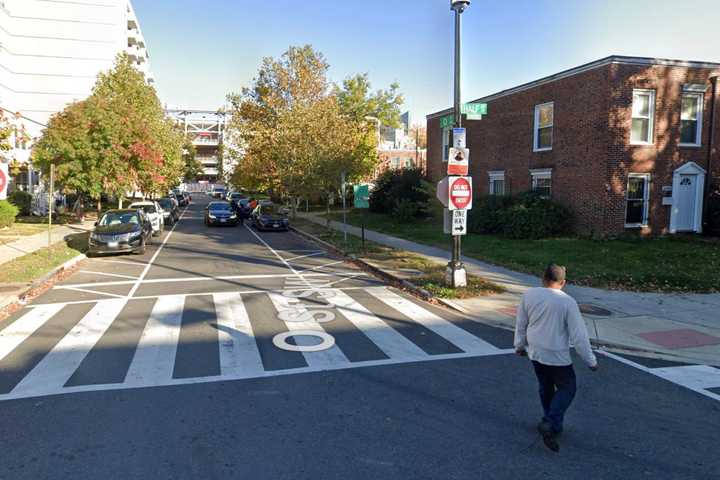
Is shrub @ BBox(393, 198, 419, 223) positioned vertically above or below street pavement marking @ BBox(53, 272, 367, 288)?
above

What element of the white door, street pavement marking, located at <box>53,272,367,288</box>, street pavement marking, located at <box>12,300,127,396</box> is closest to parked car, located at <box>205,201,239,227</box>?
street pavement marking, located at <box>53,272,367,288</box>

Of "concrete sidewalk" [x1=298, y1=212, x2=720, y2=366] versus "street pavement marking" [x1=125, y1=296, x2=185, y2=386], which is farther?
"concrete sidewalk" [x1=298, y1=212, x2=720, y2=366]

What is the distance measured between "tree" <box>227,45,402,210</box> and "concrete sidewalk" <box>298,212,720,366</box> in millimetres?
13007

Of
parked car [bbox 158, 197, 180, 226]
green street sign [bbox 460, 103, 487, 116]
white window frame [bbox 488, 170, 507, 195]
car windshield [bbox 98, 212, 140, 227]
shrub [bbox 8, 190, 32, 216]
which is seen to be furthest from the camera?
shrub [bbox 8, 190, 32, 216]

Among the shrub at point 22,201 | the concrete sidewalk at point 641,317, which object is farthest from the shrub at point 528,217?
the shrub at point 22,201

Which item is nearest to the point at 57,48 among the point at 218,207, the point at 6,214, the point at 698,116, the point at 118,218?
the point at 218,207

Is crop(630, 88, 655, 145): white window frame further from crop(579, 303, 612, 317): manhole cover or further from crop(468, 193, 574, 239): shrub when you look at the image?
crop(579, 303, 612, 317): manhole cover

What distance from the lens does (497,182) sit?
25156 millimetres

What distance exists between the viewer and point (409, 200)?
95.9 feet

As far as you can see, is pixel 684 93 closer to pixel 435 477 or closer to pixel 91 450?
pixel 435 477

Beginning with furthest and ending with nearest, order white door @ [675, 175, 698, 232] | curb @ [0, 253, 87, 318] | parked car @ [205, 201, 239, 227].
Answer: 1. parked car @ [205, 201, 239, 227]
2. white door @ [675, 175, 698, 232]
3. curb @ [0, 253, 87, 318]

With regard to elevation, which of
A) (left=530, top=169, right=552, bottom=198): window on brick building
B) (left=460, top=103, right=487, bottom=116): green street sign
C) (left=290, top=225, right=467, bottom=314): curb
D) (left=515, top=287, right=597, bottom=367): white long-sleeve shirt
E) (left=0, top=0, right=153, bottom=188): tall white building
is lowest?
(left=290, top=225, right=467, bottom=314): curb

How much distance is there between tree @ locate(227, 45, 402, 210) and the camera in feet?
79.8

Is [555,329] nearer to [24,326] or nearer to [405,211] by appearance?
[24,326]
